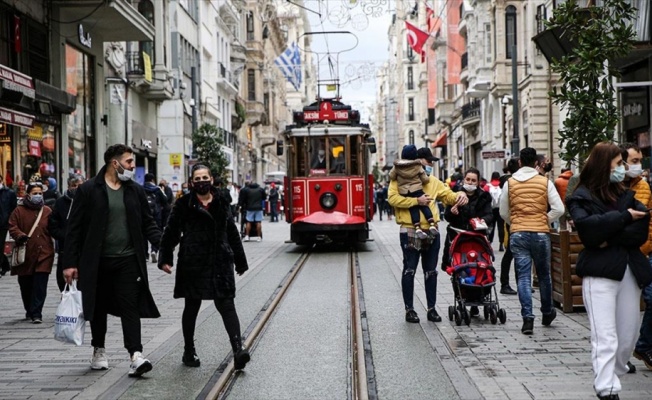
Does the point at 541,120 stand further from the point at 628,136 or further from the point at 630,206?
the point at 630,206

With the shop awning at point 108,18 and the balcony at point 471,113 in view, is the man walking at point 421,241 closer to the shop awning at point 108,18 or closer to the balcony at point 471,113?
the shop awning at point 108,18

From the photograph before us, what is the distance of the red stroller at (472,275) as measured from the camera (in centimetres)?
1075

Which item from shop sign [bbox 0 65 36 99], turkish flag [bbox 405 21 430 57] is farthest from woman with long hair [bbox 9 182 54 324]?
turkish flag [bbox 405 21 430 57]

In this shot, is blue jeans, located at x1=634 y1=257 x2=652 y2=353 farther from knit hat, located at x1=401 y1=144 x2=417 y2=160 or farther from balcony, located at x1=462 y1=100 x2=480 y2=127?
balcony, located at x1=462 y1=100 x2=480 y2=127

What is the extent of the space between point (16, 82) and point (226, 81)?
40.3m

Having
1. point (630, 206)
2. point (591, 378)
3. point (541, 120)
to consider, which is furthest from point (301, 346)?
point (541, 120)

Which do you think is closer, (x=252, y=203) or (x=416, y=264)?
(x=416, y=264)

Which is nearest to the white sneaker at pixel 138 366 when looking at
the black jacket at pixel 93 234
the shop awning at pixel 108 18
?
the black jacket at pixel 93 234

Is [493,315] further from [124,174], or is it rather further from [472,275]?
[124,174]

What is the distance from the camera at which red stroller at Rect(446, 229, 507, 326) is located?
10750 mm

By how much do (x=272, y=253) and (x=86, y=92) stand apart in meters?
7.90

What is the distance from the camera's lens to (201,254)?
27.6 ft

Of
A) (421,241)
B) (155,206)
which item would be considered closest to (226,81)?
(155,206)

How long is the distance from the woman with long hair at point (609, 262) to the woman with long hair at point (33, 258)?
7.19m
